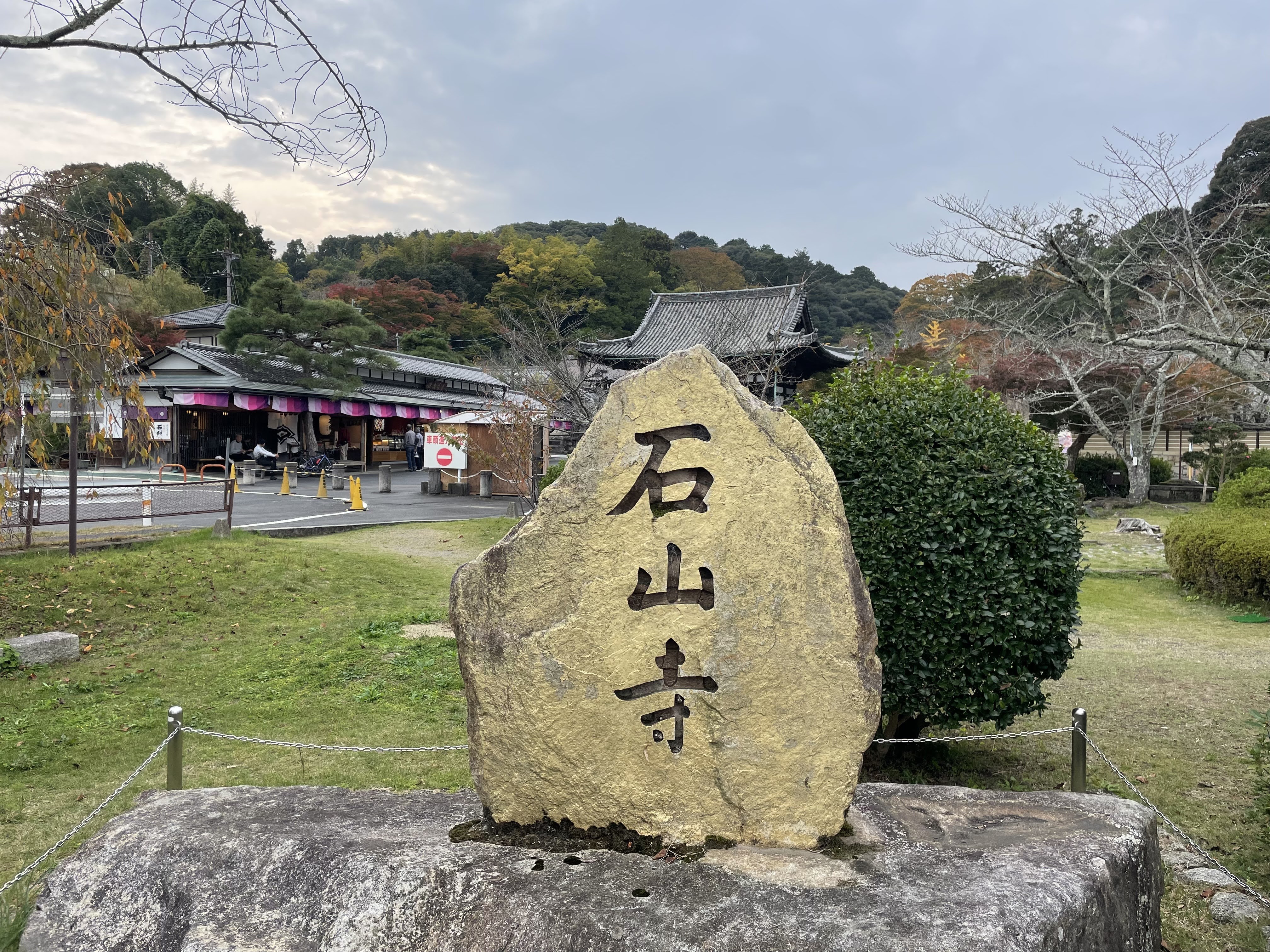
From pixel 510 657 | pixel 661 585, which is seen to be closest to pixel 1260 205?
pixel 661 585

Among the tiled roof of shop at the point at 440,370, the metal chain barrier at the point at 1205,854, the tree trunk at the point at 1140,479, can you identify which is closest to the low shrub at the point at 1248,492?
the tree trunk at the point at 1140,479

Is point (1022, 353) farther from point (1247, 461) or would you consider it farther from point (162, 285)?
point (162, 285)

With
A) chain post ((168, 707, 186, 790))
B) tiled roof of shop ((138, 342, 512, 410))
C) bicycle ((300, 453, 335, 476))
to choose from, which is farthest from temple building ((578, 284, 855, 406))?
chain post ((168, 707, 186, 790))

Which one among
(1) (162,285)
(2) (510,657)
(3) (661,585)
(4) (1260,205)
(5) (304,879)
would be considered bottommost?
(5) (304,879)

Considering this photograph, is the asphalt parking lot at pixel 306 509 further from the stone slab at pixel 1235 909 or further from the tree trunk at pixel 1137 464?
the tree trunk at pixel 1137 464

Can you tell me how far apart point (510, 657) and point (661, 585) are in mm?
597

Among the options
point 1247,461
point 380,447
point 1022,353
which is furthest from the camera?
point 380,447

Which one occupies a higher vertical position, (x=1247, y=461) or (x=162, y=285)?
(x=162, y=285)

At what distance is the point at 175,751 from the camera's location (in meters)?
3.75

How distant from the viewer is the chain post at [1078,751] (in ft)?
13.1

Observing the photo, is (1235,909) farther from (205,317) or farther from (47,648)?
(205,317)

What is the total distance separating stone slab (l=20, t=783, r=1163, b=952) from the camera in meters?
2.41

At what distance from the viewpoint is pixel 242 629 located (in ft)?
28.0

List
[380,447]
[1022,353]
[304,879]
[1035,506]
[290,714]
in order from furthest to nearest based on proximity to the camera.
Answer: [380,447] → [1022,353] → [290,714] → [1035,506] → [304,879]
